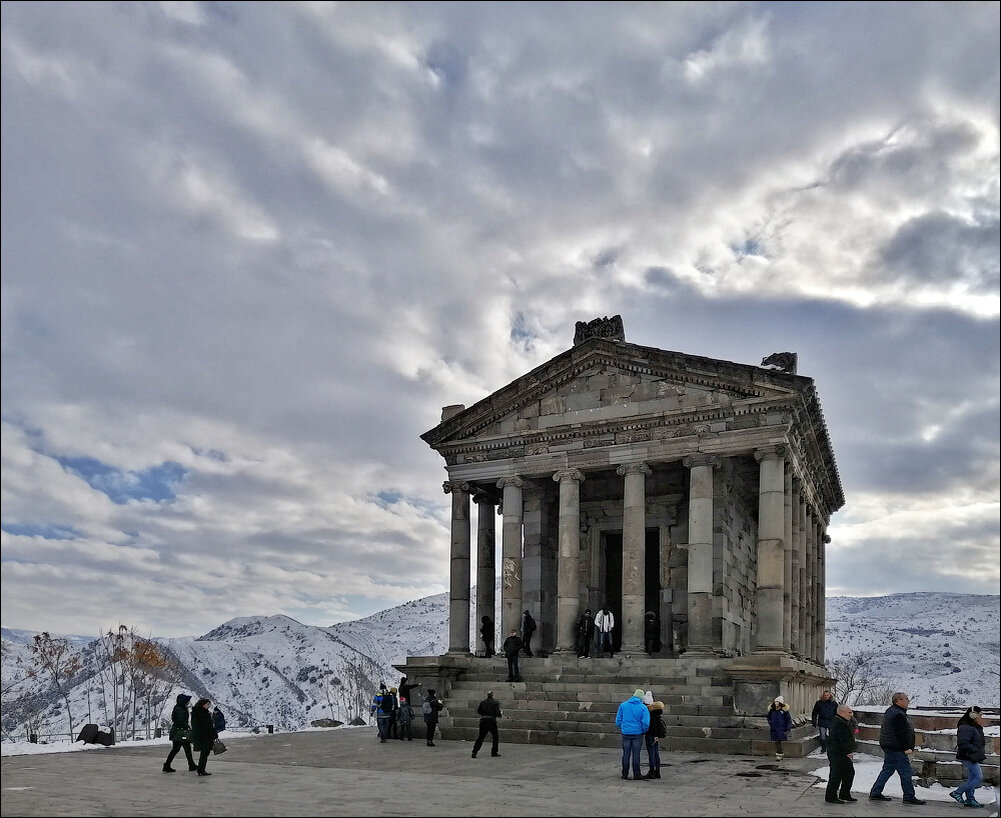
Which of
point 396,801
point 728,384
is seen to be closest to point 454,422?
point 728,384

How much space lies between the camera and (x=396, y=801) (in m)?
13.1

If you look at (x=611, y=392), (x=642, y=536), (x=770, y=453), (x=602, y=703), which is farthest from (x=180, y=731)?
(x=770, y=453)

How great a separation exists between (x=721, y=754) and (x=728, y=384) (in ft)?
35.6

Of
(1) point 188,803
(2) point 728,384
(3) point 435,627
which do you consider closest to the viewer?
(1) point 188,803

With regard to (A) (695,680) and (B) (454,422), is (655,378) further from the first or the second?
(A) (695,680)

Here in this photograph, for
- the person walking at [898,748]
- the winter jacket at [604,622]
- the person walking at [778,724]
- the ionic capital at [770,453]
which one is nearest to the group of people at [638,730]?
the person walking at [898,748]

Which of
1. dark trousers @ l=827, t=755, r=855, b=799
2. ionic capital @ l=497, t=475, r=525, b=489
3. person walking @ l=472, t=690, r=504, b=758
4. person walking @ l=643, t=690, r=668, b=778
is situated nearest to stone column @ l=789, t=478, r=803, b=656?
ionic capital @ l=497, t=475, r=525, b=489

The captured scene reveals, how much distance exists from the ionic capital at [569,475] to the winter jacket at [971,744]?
51.9 ft

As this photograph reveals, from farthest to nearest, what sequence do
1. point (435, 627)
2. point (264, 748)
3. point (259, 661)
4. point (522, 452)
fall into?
1. point (435, 627)
2. point (259, 661)
3. point (522, 452)
4. point (264, 748)

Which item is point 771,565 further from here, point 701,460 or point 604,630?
point 604,630

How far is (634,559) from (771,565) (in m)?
4.11

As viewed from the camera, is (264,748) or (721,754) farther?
(264,748)

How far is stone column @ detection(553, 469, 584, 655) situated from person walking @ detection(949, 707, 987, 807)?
567 inches

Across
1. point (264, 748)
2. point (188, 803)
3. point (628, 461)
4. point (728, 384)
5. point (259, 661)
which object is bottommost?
point (259, 661)
